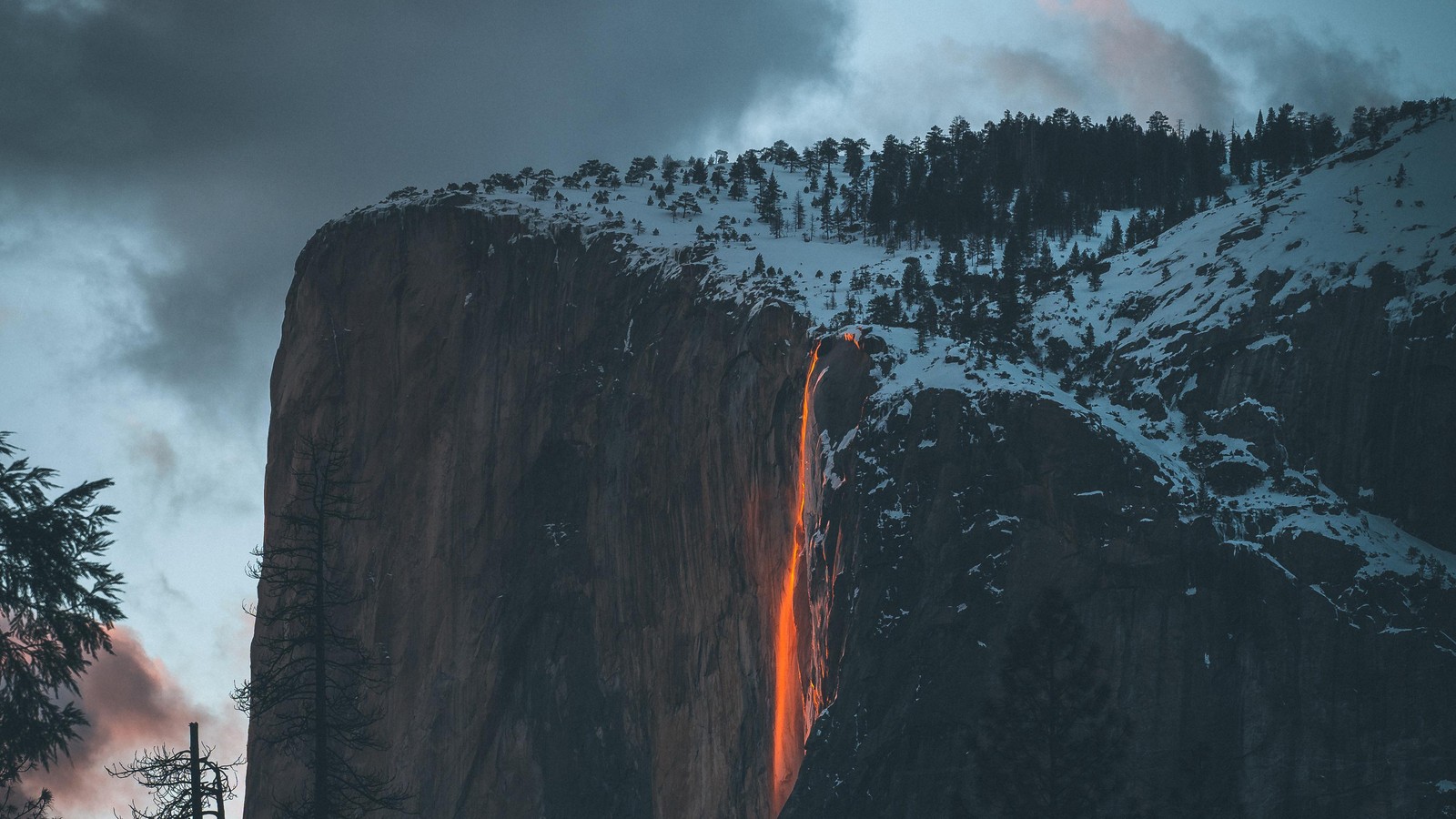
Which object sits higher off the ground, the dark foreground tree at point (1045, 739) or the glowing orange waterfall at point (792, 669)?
the glowing orange waterfall at point (792, 669)

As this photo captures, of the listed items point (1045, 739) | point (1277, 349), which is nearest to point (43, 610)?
point (1045, 739)

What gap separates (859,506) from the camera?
184ft

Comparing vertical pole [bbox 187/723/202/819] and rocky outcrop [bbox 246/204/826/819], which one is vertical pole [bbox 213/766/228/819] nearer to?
vertical pole [bbox 187/723/202/819]

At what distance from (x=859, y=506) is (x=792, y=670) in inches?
409

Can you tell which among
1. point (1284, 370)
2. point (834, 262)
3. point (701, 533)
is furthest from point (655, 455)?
point (1284, 370)

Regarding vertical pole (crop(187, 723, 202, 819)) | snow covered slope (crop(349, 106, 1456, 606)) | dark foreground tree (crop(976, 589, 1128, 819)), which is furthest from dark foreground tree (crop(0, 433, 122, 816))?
snow covered slope (crop(349, 106, 1456, 606))

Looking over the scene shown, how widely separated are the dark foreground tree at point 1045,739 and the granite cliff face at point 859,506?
811mm

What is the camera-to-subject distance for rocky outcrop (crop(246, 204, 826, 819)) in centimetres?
7200

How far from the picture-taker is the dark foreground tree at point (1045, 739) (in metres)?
32.3

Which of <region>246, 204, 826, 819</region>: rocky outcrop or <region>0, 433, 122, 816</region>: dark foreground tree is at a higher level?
<region>246, 204, 826, 819</region>: rocky outcrop

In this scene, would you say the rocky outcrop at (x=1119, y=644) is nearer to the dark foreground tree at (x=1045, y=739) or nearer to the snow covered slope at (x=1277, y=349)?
the snow covered slope at (x=1277, y=349)

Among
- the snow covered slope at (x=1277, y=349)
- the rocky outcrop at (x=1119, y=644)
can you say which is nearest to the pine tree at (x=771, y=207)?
the snow covered slope at (x=1277, y=349)

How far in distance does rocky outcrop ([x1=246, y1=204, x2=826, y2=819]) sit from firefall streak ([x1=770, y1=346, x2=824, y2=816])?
1846mm

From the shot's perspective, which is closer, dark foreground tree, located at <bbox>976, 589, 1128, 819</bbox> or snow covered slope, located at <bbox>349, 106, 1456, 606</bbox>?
dark foreground tree, located at <bbox>976, 589, 1128, 819</bbox>
